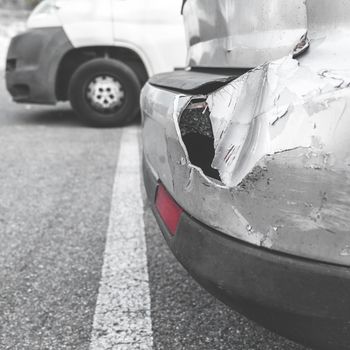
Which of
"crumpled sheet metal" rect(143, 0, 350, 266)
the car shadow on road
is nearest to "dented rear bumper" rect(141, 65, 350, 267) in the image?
"crumpled sheet metal" rect(143, 0, 350, 266)

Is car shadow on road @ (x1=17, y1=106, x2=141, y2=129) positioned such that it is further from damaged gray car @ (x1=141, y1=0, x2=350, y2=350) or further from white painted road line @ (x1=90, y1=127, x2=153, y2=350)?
damaged gray car @ (x1=141, y1=0, x2=350, y2=350)

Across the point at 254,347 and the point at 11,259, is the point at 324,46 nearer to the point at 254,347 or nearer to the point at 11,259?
the point at 254,347

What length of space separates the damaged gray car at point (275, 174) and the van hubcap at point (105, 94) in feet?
14.2

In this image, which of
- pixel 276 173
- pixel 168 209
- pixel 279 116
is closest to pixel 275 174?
pixel 276 173

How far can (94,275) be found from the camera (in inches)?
101

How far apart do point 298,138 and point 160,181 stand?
787 mm

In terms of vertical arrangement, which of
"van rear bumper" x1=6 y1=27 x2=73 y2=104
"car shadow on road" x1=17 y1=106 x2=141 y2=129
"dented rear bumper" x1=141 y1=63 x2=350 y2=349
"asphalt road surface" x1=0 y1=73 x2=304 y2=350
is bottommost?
"car shadow on road" x1=17 y1=106 x2=141 y2=129

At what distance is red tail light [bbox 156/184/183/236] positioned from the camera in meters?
1.71

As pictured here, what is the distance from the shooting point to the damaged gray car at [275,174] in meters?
1.26

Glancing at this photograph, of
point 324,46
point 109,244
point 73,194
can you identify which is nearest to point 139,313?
point 109,244

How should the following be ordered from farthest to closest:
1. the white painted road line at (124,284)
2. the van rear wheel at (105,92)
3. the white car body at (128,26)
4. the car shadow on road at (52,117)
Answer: the car shadow on road at (52,117), the van rear wheel at (105,92), the white car body at (128,26), the white painted road line at (124,284)

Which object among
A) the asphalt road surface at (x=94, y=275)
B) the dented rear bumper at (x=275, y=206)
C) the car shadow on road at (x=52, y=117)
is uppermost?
the dented rear bumper at (x=275, y=206)

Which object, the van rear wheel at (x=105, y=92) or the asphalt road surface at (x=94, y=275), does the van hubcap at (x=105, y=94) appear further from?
the asphalt road surface at (x=94, y=275)

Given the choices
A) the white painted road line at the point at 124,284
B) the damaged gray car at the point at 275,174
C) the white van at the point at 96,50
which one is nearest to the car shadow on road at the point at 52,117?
the white van at the point at 96,50
